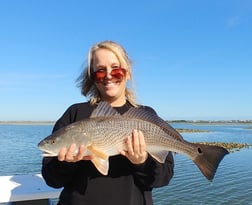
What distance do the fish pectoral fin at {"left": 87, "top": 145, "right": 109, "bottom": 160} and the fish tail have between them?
2.95 feet

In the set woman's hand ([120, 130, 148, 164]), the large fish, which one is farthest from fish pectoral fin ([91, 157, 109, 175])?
woman's hand ([120, 130, 148, 164])

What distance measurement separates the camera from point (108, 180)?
3.37 meters

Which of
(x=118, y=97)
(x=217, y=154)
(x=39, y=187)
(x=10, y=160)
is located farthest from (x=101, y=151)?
(x=10, y=160)

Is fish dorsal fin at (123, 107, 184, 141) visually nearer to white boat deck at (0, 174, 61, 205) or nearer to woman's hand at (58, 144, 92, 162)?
woman's hand at (58, 144, 92, 162)

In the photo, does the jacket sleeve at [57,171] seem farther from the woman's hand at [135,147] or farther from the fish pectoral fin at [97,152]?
the woman's hand at [135,147]

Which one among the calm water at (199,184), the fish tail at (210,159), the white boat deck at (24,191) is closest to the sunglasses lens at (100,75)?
the fish tail at (210,159)

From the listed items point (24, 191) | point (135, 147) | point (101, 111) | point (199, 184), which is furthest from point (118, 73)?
point (199, 184)

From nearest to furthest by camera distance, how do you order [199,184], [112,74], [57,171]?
[57,171]
[112,74]
[199,184]

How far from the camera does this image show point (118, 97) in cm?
381

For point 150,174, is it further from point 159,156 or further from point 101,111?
point 101,111

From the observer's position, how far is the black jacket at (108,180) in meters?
3.30

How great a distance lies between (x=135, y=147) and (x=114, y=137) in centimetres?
23

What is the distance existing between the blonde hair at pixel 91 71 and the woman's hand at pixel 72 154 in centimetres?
69

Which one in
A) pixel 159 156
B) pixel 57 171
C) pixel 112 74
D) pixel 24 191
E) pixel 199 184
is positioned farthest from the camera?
pixel 199 184
